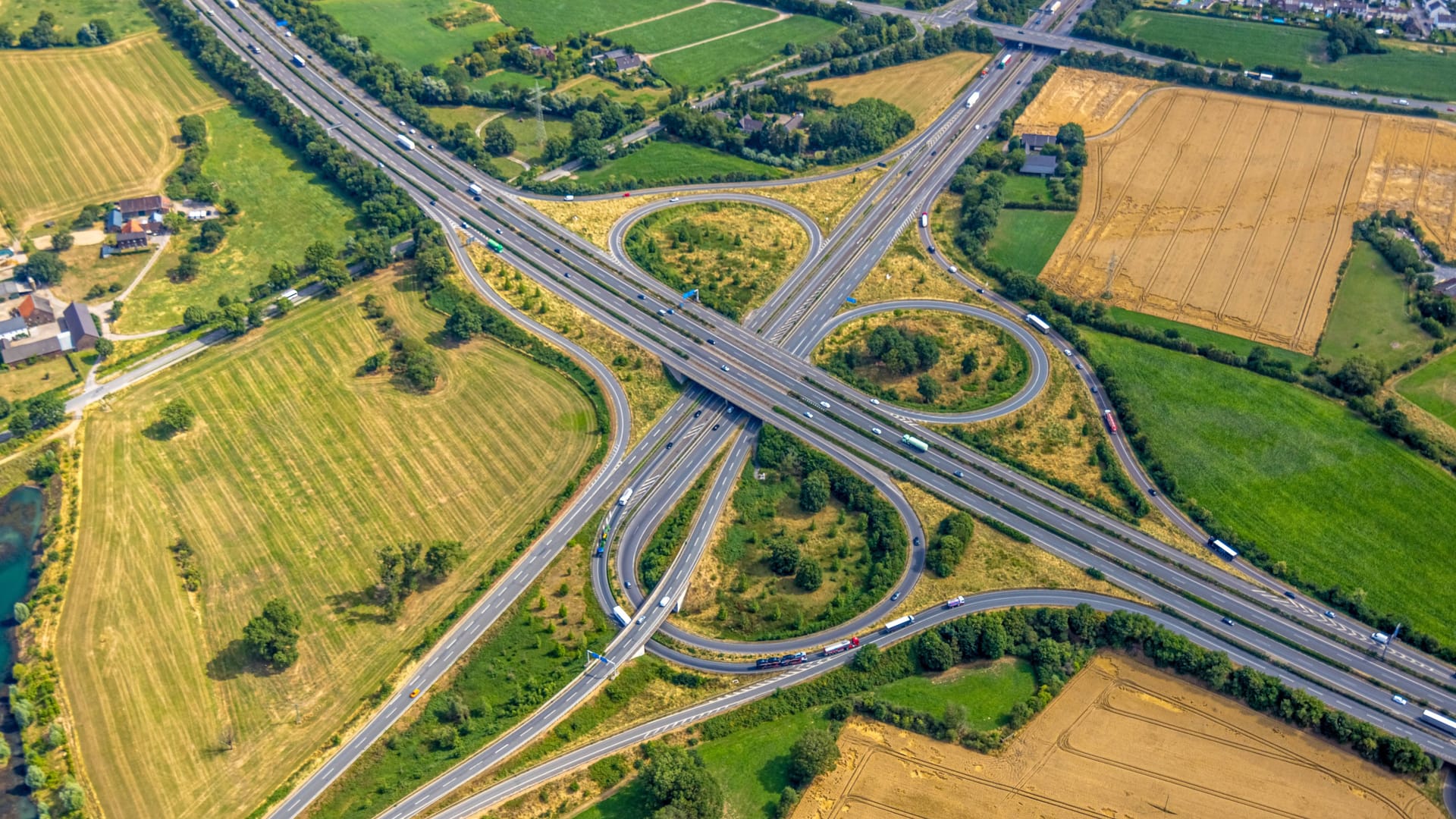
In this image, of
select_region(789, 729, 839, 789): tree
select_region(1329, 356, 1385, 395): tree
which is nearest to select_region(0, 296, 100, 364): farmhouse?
select_region(789, 729, 839, 789): tree

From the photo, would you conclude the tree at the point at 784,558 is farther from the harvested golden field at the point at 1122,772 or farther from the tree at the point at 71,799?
the tree at the point at 71,799

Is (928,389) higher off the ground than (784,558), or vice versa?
(928,389)

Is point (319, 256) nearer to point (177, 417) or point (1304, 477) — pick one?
point (177, 417)

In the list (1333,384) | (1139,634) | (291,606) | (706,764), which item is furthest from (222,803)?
(1333,384)

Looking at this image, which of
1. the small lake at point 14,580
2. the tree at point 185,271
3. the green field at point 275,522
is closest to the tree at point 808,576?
the green field at point 275,522

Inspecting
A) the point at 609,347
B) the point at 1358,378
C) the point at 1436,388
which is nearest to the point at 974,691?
the point at 609,347

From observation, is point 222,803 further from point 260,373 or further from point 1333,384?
point 1333,384
